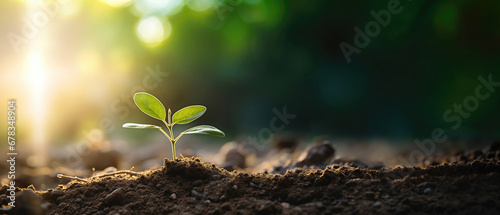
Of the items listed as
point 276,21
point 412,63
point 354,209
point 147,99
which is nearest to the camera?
point 354,209

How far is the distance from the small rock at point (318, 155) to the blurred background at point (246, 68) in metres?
1.93

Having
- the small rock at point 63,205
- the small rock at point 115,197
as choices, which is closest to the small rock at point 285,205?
the small rock at point 115,197

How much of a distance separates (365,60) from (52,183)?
3.52 metres

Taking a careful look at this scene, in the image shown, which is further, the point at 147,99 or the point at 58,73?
the point at 58,73

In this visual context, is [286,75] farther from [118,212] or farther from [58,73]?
[118,212]

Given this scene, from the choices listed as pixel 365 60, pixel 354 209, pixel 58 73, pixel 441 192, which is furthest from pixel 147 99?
pixel 58 73

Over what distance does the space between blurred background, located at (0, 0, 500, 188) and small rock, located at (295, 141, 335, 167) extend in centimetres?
193

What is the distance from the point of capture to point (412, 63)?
373cm

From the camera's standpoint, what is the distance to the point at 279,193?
1.13 m

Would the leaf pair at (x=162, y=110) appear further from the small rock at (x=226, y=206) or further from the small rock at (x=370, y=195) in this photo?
the small rock at (x=370, y=195)

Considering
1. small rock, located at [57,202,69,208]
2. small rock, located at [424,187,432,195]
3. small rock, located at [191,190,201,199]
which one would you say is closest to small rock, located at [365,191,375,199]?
small rock, located at [424,187,432,195]

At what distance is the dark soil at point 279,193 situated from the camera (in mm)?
975

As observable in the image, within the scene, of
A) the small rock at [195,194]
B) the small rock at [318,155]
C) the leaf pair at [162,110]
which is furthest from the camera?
the small rock at [318,155]

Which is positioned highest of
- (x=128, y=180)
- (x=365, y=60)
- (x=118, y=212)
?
(x=365, y=60)
